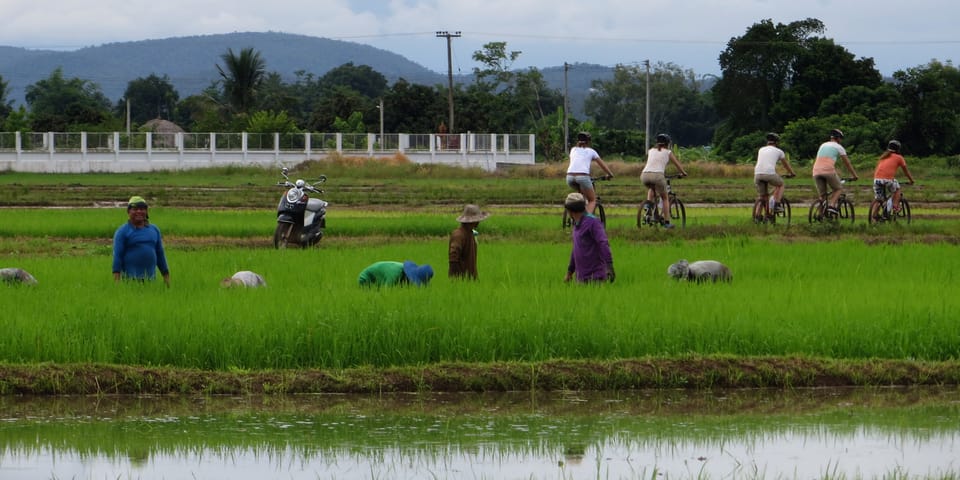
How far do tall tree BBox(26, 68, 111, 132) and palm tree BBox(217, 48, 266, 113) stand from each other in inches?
291

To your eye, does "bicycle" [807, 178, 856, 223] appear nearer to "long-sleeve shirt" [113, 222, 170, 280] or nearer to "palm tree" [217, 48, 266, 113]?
"long-sleeve shirt" [113, 222, 170, 280]

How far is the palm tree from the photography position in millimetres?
80750

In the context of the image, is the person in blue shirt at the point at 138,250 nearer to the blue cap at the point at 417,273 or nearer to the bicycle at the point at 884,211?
the blue cap at the point at 417,273

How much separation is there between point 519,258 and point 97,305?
6.20 m

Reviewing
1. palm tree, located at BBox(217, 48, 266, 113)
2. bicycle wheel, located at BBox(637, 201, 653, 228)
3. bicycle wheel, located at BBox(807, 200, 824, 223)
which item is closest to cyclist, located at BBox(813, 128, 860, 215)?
bicycle wheel, located at BBox(807, 200, 824, 223)

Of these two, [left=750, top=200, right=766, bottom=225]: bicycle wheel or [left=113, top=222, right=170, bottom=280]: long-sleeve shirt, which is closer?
[left=113, top=222, right=170, bottom=280]: long-sleeve shirt

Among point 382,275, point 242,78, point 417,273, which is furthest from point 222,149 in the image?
point 417,273

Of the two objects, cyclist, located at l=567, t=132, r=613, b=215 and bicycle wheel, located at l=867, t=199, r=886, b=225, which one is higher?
cyclist, located at l=567, t=132, r=613, b=215

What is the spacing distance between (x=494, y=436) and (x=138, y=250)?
217 inches

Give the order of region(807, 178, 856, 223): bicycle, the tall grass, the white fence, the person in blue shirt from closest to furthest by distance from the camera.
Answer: the tall grass, the person in blue shirt, region(807, 178, 856, 223): bicycle, the white fence

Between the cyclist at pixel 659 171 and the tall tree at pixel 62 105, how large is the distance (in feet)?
188

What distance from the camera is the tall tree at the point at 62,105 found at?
78188 millimetres

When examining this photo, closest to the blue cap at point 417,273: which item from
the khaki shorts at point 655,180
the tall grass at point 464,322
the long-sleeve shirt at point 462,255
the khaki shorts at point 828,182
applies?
the tall grass at point 464,322

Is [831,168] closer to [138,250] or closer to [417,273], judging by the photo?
[417,273]
